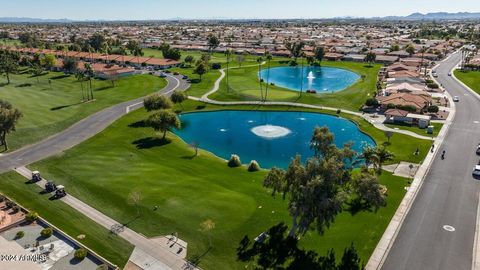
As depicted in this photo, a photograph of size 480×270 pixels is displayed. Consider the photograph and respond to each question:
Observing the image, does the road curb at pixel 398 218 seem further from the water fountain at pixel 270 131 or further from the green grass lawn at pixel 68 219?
the water fountain at pixel 270 131

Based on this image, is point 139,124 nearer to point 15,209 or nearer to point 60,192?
point 60,192

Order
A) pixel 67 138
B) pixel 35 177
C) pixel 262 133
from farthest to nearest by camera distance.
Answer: pixel 262 133 → pixel 67 138 → pixel 35 177

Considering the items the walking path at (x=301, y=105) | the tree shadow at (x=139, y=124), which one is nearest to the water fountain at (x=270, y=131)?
the walking path at (x=301, y=105)

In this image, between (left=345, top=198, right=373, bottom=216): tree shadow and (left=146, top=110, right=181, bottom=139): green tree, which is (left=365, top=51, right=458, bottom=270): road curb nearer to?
(left=345, top=198, right=373, bottom=216): tree shadow

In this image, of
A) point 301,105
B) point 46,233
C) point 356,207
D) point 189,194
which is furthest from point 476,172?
point 46,233

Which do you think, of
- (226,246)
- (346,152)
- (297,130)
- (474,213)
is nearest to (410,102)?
(297,130)

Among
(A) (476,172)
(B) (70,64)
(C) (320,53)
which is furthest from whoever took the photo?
(C) (320,53)

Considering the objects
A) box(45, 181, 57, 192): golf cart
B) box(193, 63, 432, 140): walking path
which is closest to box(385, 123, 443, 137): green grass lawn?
box(193, 63, 432, 140): walking path
